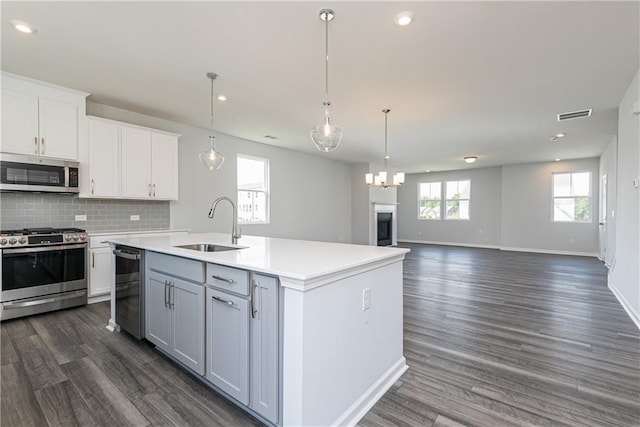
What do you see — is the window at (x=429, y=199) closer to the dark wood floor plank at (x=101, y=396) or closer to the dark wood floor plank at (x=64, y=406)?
the dark wood floor plank at (x=101, y=396)

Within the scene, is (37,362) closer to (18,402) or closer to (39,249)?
(18,402)

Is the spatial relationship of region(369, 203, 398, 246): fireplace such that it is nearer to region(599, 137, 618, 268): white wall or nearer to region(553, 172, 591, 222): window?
region(553, 172, 591, 222): window

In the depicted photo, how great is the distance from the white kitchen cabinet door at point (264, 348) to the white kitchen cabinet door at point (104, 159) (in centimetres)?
334

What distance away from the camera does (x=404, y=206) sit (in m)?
11.4

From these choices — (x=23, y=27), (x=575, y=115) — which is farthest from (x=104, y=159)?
(x=575, y=115)

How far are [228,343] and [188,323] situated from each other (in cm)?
49

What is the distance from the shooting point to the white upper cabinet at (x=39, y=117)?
3.20 metres

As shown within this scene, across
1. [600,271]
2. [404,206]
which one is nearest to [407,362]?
[600,271]

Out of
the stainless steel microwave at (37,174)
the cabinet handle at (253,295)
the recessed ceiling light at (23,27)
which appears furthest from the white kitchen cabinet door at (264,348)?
the stainless steel microwave at (37,174)

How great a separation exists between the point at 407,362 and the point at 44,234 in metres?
3.95

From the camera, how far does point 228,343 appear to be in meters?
1.82

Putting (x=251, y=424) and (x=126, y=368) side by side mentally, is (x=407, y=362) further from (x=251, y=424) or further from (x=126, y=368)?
(x=126, y=368)

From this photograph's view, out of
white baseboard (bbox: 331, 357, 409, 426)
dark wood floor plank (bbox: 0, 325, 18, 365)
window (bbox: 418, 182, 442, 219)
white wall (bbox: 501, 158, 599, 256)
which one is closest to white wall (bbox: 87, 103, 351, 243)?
dark wood floor plank (bbox: 0, 325, 18, 365)

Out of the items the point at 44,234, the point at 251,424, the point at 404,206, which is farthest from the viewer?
the point at 404,206
